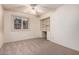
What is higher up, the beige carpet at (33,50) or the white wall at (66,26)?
the white wall at (66,26)

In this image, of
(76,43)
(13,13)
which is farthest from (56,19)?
(13,13)

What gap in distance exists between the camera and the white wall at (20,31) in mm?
3986

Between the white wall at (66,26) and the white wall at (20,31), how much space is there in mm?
890

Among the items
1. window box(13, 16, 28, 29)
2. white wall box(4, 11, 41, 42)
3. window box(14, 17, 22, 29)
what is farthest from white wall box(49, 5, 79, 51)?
window box(14, 17, 22, 29)

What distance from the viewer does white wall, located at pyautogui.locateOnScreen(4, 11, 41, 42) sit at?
13.1 feet

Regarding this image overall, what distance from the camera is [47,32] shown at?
4.84 meters

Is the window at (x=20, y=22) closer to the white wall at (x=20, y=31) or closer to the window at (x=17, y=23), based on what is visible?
the window at (x=17, y=23)

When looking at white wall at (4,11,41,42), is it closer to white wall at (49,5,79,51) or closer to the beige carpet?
the beige carpet

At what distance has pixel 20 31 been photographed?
14.0 feet

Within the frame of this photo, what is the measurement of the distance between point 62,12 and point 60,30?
0.84 meters

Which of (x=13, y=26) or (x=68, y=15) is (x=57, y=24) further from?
(x=13, y=26)

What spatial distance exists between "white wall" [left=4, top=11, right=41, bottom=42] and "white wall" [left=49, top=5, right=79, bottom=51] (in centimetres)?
89

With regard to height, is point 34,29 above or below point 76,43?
above

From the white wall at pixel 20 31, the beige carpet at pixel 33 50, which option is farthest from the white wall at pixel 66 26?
the white wall at pixel 20 31
